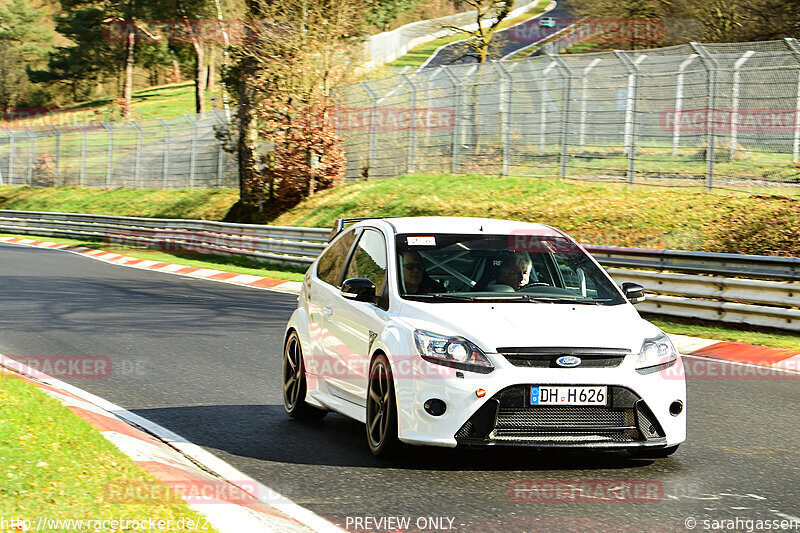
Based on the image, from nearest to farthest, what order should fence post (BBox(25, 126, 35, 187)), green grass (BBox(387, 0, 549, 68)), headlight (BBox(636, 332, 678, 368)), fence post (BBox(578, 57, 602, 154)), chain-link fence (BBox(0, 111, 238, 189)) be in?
headlight (BBox(636, 332, 678, 368))
fence post (BBox(578, 57, 602, 154))
chain-link fence (BBox(0, 111, 238, 189))
fence post (BBox(25, 126, 35, 187))
green grass (BBox(387, 0, 549, 68))

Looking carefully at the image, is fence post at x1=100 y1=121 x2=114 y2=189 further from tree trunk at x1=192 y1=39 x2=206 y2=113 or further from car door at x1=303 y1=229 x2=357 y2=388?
car door at x1=303 y1=229 x2=357 y2=388

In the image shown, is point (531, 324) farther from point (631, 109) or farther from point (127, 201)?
point (127, 201)

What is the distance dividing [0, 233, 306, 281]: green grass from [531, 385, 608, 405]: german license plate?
656 inches

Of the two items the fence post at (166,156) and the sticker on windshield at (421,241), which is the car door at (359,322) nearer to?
the sticker on windshield at (421,241)

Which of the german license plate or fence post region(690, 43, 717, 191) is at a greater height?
fence post region(690, 43, 717, 191)

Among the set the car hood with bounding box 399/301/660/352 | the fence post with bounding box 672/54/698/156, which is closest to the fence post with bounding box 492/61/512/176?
the fence post with bounding box 672/54/698/156

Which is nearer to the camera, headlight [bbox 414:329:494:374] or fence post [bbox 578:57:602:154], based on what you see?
headlight [bbox 414:329:494:374]

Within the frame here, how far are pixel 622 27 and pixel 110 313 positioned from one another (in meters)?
31.6

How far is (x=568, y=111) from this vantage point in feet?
81.3

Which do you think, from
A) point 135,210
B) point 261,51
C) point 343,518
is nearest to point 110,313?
point 343,518

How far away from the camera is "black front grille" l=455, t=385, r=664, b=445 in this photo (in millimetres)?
6258

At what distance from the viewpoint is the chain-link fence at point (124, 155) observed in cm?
4147

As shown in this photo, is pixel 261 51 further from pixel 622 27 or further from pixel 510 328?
pixel 510 328

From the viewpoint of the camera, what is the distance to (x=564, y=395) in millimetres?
6266
